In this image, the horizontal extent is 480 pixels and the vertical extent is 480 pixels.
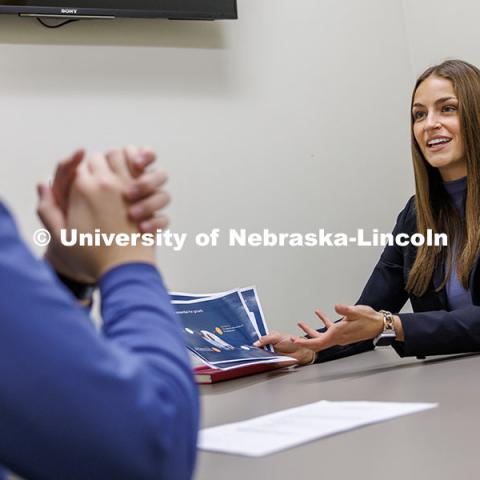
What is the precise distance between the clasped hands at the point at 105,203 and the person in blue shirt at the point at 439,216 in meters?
1.21

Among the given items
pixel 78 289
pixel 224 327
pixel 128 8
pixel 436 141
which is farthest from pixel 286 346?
pixel 128 8

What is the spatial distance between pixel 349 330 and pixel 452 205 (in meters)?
0.78

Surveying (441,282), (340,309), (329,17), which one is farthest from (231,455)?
(329,17)

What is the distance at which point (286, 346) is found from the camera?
73.2 inches

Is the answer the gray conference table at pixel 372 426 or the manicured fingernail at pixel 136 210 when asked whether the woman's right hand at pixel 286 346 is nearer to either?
the gray conference table at pixel 372 426

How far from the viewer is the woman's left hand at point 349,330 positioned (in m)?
1.74

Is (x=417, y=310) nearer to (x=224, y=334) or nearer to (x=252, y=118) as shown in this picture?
(x=224, y=334)

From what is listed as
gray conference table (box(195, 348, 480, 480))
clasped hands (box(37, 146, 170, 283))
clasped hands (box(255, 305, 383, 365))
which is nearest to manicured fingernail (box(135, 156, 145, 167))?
clasped hands (box(37, 146, 170, 283))

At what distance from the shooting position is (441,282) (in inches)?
86.1

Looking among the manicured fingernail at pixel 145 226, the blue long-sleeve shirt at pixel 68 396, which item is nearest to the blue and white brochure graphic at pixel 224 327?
the manicured fingernail at pixel 145 226

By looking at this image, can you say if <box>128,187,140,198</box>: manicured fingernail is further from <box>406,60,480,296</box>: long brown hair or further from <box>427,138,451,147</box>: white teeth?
<box>427,138,451,147</box>: white teeth

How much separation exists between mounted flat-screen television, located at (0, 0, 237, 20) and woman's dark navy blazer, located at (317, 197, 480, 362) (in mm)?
964

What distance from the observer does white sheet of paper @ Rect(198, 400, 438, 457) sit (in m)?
0.94

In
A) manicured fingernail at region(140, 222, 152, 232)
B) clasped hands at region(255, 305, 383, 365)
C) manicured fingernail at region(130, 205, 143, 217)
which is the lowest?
clasped hands at region(255, 305, 383, 365)
